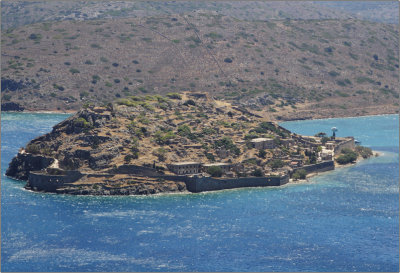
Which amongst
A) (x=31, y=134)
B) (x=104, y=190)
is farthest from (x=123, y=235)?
(x=31, y=134)

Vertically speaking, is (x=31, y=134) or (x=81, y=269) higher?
(x=31, y=134)

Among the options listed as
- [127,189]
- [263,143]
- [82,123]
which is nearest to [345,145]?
[263,143]

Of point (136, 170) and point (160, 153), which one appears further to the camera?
point (160, 153)

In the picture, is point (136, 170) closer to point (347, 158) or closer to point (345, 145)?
point (347, 158)

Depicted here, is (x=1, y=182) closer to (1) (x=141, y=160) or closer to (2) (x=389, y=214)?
(1) (x=141, y=160)

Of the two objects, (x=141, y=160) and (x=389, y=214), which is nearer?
(x=389, y=214)

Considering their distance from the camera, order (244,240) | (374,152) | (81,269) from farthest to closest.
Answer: (374,152), (244,240), (81,269)
